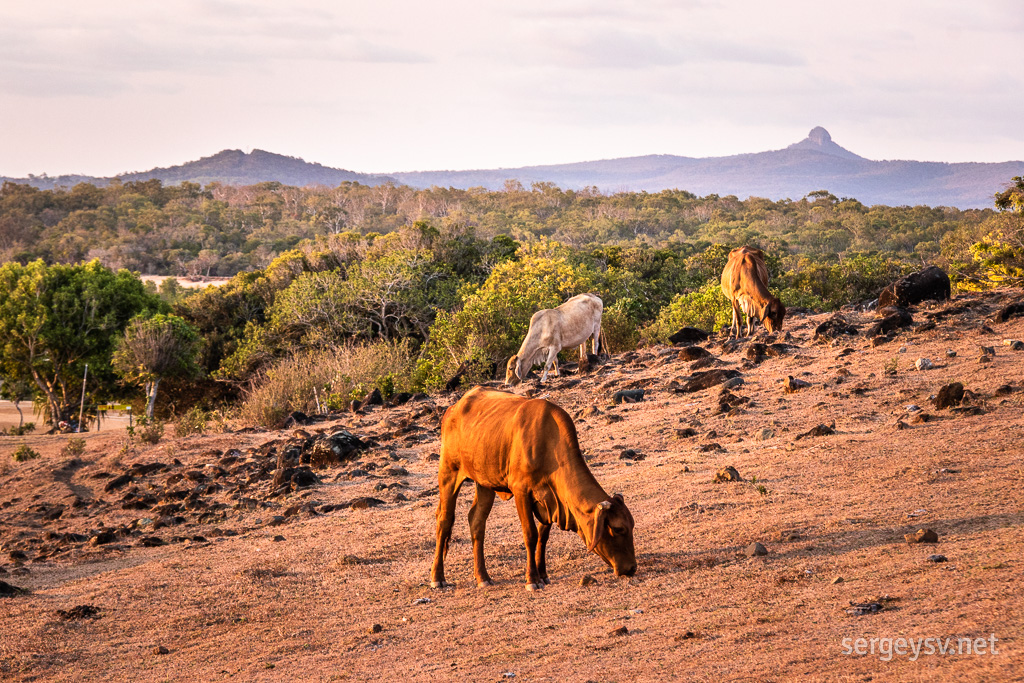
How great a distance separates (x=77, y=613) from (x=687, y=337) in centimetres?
1683

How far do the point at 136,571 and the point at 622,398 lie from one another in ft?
31.8

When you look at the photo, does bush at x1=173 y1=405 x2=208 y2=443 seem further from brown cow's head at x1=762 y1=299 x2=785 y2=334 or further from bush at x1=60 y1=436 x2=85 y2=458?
brown cow's head at x1=762 y1=299 x2=785 y2=334

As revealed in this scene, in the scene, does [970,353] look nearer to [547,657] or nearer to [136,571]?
[547,657]

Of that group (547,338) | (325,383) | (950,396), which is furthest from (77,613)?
(325,383)

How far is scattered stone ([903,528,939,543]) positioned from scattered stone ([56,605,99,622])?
24.4 ft

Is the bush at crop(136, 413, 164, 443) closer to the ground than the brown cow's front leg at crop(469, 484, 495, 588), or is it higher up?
closer to the ground

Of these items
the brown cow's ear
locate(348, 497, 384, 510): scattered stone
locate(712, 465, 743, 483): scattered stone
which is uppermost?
the brown cow's ear

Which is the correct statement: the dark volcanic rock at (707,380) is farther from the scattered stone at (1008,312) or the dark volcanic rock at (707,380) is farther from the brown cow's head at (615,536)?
the brown cow's head at (615,536)

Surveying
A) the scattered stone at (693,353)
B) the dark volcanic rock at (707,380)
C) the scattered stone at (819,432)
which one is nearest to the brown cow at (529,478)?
the scattered stone at (819,432)

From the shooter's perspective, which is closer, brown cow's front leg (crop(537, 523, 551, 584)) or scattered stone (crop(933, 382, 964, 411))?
brown cow's front leg (crop(537, 523, 551, 584))

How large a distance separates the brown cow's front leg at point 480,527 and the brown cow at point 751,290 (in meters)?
13.5

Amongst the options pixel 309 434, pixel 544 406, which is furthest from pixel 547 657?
pixel 309 434

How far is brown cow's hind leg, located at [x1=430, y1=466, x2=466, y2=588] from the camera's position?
8.09 meters

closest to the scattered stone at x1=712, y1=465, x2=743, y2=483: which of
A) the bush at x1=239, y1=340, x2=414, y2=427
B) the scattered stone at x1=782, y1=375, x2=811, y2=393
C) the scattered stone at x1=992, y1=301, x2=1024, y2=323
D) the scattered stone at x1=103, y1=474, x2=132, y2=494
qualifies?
the scattered stone at x1=782, y1=375, x2=811, y2=393
